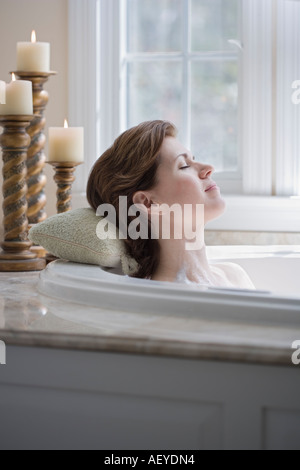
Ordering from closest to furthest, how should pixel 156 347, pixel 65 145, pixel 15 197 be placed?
pixel 156 347 → pixel 15 197 → pixel 65 145

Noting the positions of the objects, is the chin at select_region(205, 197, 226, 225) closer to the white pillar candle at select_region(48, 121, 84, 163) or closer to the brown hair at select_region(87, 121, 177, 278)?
the brown hair at select_region(87, 121, 177, 278)

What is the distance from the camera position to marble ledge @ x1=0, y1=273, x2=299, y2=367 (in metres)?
1.21

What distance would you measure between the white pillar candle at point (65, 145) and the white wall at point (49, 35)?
0.74 meters

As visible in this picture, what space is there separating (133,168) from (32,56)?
20.4 inches

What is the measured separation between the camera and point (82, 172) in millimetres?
2955

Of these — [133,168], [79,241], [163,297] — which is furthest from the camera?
[133,168]

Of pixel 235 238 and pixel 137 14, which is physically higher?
pixel 137 14

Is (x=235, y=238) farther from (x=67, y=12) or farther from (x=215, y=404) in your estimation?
(x=215, y=404)

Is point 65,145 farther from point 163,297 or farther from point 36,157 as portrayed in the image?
point 163,297

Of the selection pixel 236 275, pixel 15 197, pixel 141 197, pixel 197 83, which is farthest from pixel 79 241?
pixel 197 83

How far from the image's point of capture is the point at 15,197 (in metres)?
2.08
